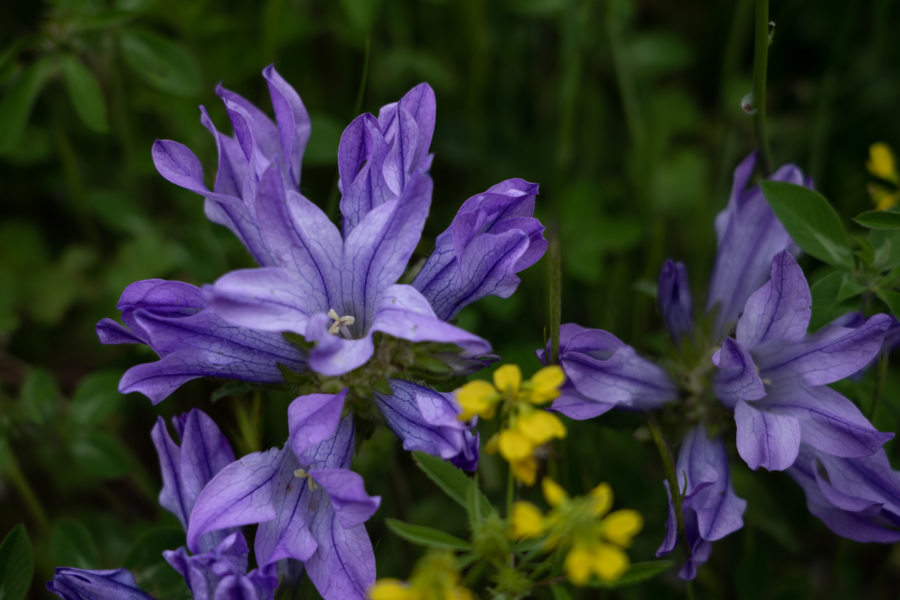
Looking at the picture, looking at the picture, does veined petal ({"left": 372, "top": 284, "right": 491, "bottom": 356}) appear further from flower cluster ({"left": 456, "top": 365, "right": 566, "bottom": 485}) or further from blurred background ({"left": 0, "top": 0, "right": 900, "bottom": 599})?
blurred background ({"left": 0, "top": 0, "right": 900, "bottom": 599})

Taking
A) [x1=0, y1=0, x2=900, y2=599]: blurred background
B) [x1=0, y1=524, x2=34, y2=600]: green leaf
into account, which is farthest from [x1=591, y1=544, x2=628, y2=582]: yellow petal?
[x1=0, y1=524, x2=34, y2=600]: green leaf

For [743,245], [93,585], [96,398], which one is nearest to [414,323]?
[93,585]

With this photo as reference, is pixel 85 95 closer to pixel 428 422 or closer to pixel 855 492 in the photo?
pixel 428 422

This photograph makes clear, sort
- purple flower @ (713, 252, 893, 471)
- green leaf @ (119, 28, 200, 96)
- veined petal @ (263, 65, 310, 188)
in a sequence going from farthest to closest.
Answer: green leaf @ (119, 28, 200, 96), veined petal @ (263, 65, 310, 188), purple flower @ (713, 252, 893, 471)

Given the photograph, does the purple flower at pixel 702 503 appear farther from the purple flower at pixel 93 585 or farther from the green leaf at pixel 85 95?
the green leaf at pixel 85 95

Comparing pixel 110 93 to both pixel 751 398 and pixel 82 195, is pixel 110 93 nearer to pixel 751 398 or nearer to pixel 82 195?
pixel 82 195

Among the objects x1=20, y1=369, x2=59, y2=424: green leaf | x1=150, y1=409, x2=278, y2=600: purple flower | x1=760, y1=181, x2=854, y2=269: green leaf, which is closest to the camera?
x1=150, y1=409, x2=278, y2=600: purple flower
